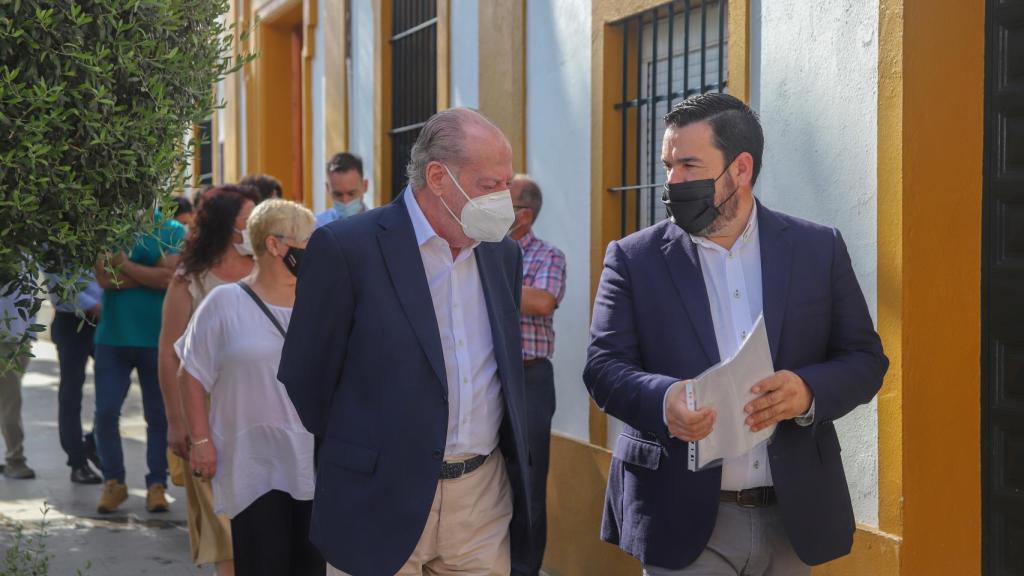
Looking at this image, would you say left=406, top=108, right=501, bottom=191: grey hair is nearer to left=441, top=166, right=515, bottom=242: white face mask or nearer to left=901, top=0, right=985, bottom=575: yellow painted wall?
left=441, top=166, right=515, bottom=242: white face mask

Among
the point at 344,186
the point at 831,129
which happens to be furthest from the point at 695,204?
the point at 344,186

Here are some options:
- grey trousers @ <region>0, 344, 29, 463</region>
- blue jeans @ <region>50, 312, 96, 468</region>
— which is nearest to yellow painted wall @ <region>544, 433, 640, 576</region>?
blue jeans @ <region>50, 312, 96, 468</region>

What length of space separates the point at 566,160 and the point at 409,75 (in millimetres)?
3414

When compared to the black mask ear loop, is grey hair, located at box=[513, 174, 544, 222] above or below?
above

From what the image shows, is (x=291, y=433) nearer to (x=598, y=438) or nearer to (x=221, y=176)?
(x=598, y=438)

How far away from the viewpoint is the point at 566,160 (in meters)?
7.61

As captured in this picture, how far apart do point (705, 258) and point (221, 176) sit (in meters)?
14.6

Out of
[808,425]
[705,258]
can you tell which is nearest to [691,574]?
[808,425]

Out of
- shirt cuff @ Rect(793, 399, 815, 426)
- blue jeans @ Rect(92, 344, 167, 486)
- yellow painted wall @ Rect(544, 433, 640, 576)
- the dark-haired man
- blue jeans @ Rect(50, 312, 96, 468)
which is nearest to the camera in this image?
shirt cuff @ Rect(793, 399, 815, 426)

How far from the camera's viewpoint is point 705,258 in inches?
148

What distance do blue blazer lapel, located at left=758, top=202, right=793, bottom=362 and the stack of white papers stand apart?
202 millimetres

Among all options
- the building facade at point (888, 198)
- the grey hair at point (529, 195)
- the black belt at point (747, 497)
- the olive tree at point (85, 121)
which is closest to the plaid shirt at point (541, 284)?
the grey hair at point (529, 195)

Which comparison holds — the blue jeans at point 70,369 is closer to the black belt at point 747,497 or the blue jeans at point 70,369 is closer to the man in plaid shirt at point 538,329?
the man in plaid shirt at point 538,329

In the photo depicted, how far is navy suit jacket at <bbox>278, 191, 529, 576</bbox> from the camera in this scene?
364cm
